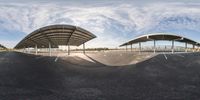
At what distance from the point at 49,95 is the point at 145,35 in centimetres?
4337

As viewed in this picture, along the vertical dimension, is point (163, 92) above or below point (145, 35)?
below

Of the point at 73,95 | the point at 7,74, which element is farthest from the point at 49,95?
the point at 7,74

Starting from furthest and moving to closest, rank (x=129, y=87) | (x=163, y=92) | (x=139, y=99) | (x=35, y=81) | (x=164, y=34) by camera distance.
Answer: (x=164, y=34)
(x=35, y=81)
(x=129, y=87)
(x=163, y=92)
(x=139, y=99)

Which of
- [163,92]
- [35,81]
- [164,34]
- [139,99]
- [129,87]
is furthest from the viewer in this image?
[164,34]

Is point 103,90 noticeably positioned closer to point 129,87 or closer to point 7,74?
point 129,87

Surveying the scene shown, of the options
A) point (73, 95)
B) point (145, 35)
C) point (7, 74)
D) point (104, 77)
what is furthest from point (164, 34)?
point (73, 95)

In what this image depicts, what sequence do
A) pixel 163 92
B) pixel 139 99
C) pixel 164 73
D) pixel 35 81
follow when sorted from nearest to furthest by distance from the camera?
1. pixel 139 99
2. pixel 163 92
3. pixel 35 81
4. pixel 164 73

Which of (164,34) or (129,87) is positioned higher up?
(164,34)

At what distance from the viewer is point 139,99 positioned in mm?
15023

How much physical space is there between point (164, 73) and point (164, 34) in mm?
32079

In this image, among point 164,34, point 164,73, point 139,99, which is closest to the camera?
point 139,99

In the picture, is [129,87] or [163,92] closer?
[163,92]

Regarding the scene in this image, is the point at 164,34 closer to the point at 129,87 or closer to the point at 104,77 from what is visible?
the point at 104,77

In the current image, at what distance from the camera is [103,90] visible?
56.7 feet
